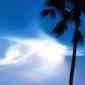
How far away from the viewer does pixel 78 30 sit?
181 ft

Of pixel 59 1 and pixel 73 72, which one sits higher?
pixel 59 1

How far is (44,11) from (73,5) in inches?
108

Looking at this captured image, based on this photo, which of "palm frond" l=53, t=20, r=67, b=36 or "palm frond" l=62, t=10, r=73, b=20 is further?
"palm frond" l=62, t=10, r=73, b=20

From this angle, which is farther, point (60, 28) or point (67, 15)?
point (67, 15)

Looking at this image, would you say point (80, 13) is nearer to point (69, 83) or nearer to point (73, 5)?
point (73, 5)

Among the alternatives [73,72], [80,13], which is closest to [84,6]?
[80,13]

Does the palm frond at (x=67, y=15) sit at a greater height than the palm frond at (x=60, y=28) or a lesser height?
greater

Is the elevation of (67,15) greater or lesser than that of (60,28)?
greater

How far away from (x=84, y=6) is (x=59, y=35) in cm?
342

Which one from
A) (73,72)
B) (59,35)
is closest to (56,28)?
(59,35)

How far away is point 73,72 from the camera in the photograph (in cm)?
5438

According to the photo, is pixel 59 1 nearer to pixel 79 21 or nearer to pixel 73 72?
pixel 79 21

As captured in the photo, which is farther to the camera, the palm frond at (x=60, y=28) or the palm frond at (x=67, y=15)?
the palm frond at (x=67, y=15)

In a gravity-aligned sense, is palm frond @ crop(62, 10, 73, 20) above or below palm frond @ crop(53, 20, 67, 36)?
above
